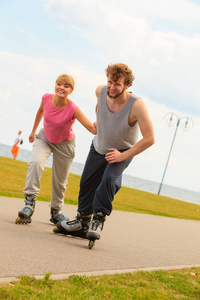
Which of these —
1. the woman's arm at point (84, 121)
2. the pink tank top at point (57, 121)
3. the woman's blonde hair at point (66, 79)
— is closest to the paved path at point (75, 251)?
the pink tank top at point (57, 121)

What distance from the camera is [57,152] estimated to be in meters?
6.29

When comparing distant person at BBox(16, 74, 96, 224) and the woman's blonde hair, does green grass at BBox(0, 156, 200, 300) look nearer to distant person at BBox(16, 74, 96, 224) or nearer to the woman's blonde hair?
distant person at BBox(16, 74, 96, 224)

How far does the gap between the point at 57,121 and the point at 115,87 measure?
1259 mm

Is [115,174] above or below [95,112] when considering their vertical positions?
below

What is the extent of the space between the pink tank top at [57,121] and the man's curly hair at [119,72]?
1092 mm

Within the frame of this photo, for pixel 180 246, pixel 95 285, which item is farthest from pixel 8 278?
pixel 180 246

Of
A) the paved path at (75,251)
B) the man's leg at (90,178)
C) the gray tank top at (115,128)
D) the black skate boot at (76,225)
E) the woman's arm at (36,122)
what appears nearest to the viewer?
the paved path at (75,251)

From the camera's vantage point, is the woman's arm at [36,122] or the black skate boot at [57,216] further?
the black skate boot at [57,216]

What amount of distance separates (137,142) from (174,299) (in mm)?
1971

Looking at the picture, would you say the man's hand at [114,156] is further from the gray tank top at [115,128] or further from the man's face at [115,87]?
the man's face at [115,87]

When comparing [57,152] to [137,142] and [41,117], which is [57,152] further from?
[137,142]

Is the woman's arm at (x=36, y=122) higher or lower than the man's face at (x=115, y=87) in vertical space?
lower

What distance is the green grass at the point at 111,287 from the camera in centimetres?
309

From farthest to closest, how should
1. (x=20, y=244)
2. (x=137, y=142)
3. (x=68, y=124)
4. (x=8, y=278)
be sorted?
1. (x=68, y=124)
2. (x=137, y=142)
3. (x=20, y=244)
4. (x=8, y=278)
